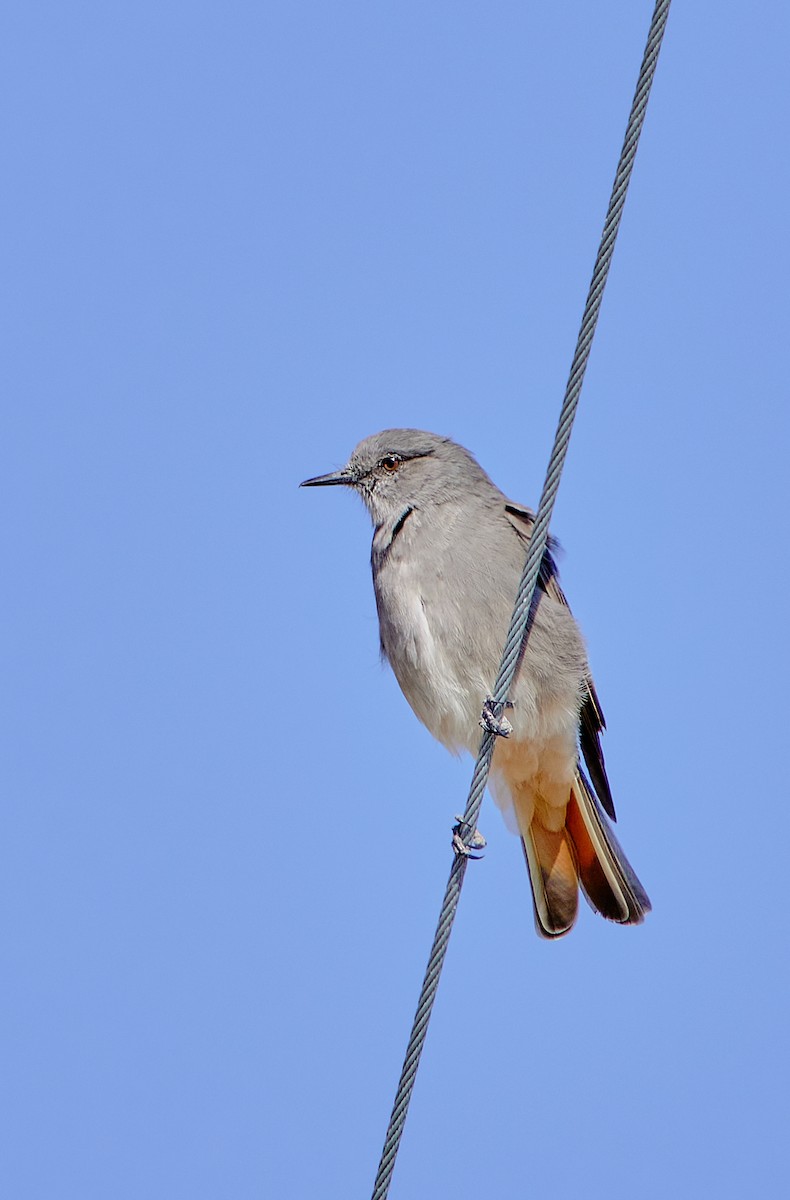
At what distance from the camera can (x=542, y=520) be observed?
4.96 m

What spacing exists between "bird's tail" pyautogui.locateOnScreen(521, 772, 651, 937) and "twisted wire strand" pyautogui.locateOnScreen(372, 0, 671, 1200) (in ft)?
8.46

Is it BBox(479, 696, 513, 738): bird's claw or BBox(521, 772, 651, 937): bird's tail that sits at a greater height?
BBox(521, 772, 651, 937): bird's tail

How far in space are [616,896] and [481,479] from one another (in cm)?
245

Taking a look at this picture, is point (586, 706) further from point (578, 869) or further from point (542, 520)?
point (542, 520)

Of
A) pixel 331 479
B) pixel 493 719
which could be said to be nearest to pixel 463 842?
pixel 493 719

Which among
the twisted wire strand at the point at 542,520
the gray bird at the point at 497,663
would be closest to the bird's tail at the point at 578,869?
the gray bird at the point at 497,663

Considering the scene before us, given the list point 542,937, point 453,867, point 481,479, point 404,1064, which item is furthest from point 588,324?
point 542,937

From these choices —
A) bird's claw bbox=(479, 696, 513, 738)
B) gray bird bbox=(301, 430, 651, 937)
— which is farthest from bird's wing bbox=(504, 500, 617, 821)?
bird's claw bbox=(479, 696, 513, 738)

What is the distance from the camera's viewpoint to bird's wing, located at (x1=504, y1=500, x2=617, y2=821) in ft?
24.7

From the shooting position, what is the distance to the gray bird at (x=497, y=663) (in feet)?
23.7

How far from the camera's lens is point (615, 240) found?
184 inches

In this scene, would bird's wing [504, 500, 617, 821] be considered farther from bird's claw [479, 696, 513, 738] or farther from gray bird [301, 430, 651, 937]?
bird's claw [479, 696, 513, 738]

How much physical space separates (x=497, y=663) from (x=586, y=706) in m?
→ 0.72

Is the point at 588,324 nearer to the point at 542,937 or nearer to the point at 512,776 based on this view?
the point at 512,776
